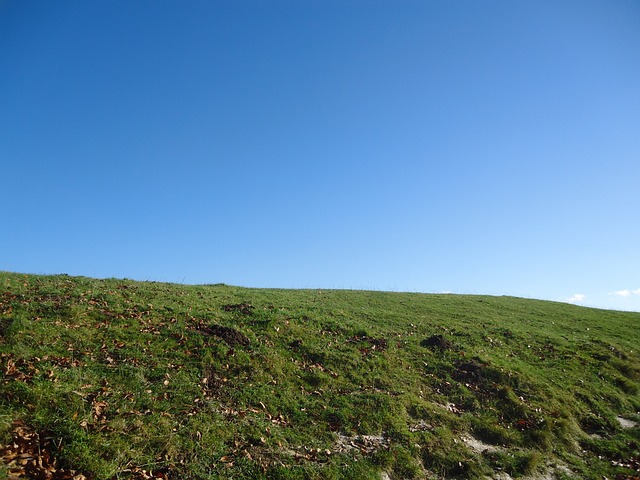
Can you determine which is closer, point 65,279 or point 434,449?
point 434,449

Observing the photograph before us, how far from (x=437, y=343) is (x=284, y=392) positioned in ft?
35.6

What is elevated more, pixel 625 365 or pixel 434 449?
pixel 625 365

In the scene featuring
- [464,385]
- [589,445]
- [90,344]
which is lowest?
[589,445]

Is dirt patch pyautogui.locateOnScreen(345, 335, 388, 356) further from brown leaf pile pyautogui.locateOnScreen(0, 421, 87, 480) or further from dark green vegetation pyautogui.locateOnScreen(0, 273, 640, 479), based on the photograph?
brown leaf pile pyautogui.locateOnScreen(0, 421, 87, 480)

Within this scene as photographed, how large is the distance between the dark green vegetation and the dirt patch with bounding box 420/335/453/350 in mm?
121

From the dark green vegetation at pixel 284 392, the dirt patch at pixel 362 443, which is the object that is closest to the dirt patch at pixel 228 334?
the dark green vegetation at pixel 284 392

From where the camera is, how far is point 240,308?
22.7 metres

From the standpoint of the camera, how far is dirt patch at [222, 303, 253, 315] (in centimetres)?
2198

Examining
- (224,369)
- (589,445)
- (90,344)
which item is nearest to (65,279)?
(90,344)

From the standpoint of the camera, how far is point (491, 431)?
553 inches

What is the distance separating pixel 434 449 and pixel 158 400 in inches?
380

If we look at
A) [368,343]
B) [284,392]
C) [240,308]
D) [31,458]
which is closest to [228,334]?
[284,392]

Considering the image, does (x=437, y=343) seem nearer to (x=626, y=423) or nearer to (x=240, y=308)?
(x=626, y=423)

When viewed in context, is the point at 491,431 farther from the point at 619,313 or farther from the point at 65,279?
the point at 619,313
